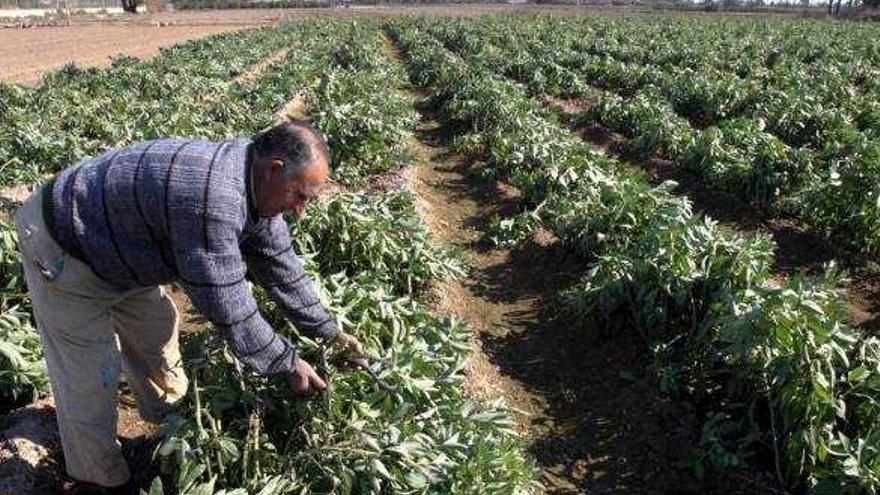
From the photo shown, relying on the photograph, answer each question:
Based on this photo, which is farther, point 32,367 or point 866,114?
point 866,114

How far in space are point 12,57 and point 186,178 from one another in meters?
29.7

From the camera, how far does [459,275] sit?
673 cm

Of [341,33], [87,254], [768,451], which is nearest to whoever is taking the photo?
[87,254]

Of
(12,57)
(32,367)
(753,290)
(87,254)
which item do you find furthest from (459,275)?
(12,57)

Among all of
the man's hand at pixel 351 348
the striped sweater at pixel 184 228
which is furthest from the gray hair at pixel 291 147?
the man's hand at pixel 351 348

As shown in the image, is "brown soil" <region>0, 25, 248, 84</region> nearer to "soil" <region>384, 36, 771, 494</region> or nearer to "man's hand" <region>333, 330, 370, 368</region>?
"soil" <region>384, 36, 771, 494</region>

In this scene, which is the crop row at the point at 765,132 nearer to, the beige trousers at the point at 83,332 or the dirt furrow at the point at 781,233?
the dirt furrow at the point at 781,233

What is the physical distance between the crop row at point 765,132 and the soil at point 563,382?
2769 millimetres

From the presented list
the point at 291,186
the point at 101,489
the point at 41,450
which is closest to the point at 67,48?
the point at 41,450

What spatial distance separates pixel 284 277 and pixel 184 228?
656 mm

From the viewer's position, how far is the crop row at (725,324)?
12.4 feet

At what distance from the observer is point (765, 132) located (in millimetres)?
10688

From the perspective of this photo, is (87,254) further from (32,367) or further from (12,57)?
(12,57)

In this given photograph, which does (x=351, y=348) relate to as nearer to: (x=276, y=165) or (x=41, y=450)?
(x=276, y=165)
